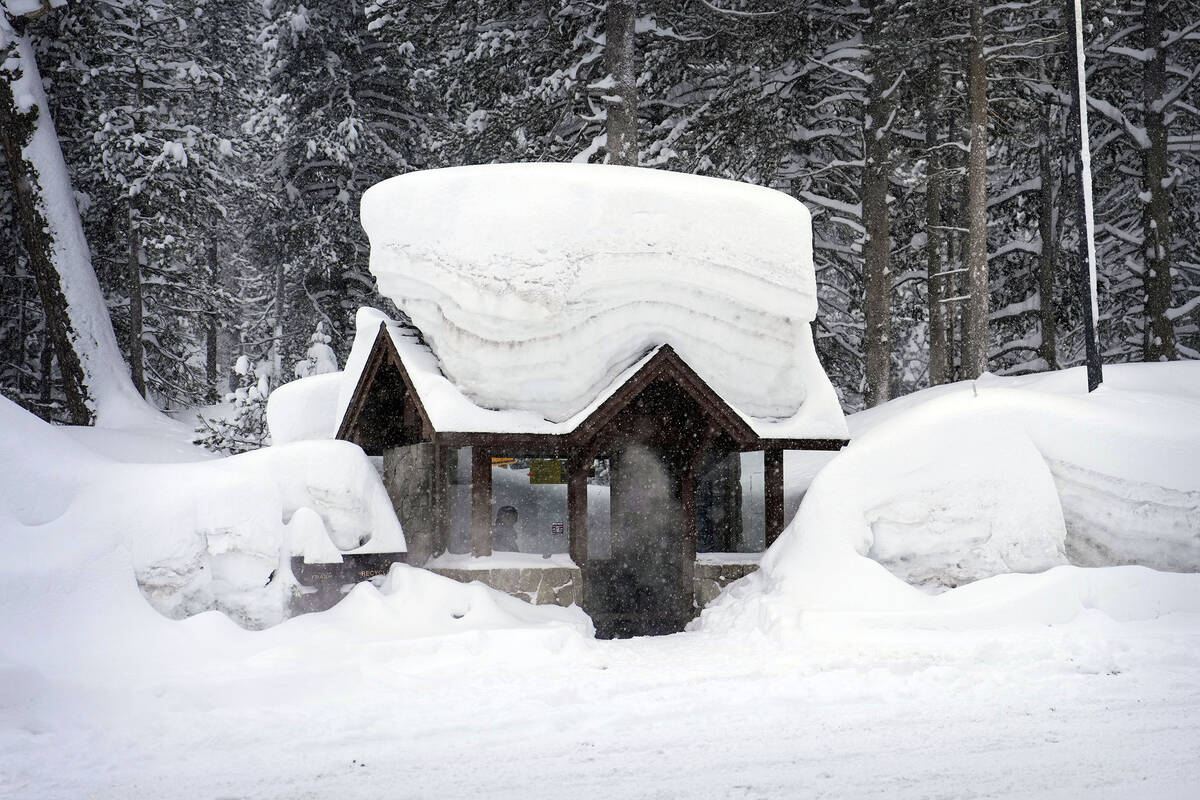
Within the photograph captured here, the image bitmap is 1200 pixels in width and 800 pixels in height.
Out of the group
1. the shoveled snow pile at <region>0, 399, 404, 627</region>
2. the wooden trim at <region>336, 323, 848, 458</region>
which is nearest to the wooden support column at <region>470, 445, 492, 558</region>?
the wooden trim at <region>336, 323, 848, 458</region>

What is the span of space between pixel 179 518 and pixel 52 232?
11885mm

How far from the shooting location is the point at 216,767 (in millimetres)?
6086

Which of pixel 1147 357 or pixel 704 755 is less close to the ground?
pixel 1147 357

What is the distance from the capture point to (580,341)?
1256 centimetres

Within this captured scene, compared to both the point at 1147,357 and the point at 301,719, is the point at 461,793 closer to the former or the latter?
the point at 301,719

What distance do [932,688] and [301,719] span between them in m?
4.75

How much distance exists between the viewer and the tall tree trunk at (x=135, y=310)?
71.9 feet

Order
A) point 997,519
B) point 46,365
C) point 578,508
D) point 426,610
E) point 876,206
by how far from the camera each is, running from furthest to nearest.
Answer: point 46,365
point 876,206
point 578,508
point 997,519
point 426,610

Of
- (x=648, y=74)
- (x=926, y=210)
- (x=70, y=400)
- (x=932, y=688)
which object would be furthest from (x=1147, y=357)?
(x=70, y=400)

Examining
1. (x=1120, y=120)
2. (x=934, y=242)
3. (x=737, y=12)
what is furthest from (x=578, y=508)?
(x=1120, y=120)

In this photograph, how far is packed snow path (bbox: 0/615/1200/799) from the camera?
5668mm

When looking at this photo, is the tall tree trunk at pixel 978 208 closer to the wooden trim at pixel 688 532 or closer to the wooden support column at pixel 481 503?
the wooden trim at pixel 688 532

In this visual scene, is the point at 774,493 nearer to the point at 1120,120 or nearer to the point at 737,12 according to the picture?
the point at 737,12

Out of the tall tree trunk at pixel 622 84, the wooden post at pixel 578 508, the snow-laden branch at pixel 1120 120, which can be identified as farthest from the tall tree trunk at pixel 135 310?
the snow-laden branch at pixel 1120 120
